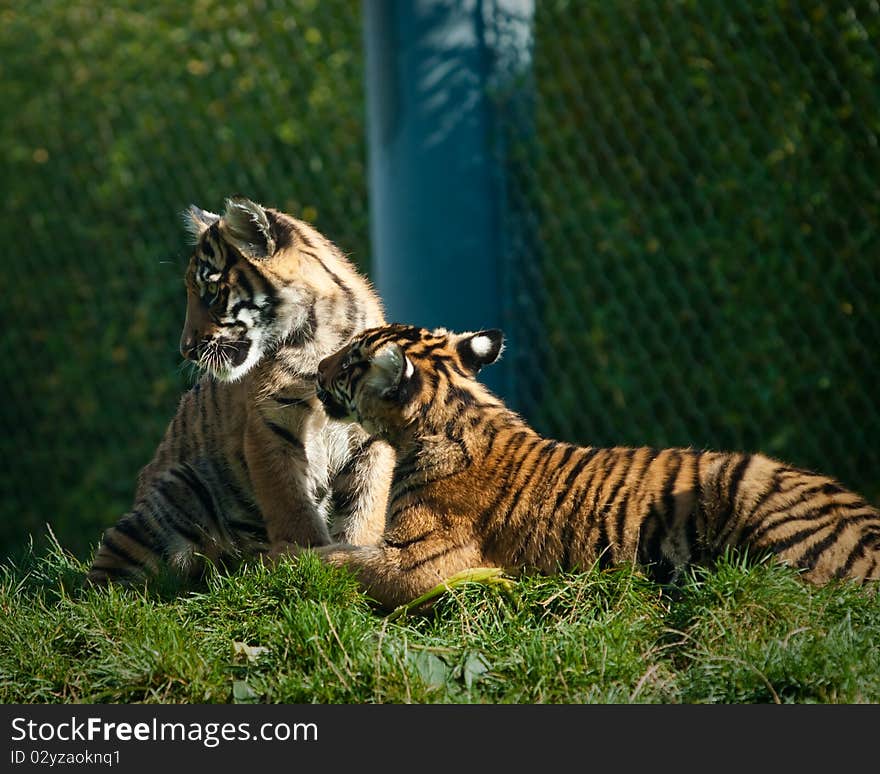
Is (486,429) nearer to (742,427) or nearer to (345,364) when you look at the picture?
(345,364)

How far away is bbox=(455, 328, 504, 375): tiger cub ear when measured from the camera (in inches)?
173

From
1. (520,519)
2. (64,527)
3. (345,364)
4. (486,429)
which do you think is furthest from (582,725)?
(64,527)

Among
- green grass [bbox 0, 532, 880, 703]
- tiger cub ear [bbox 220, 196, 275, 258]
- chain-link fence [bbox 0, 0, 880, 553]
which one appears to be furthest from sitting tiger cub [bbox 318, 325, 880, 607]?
chain-link fence [bbox 0, 0, 880, 553]

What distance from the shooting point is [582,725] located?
308cm

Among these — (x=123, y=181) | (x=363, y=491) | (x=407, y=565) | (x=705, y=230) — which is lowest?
(x=407, y=565)

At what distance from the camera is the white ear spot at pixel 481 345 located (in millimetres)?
4402

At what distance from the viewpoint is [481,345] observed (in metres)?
4.40

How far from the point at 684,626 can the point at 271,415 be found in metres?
1.87

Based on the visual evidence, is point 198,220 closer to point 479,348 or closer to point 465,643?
point 479,348

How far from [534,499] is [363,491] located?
0.92 meters

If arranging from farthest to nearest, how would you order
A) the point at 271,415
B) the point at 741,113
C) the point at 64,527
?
1. the point at 64,527
2. the point at 741,113
3. the point at 271,415

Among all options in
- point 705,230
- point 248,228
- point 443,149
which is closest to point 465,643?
point 248,228

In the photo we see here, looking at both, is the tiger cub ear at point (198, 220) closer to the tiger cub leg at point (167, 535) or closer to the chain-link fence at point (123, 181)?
the tiger cub leg at point (167, 535)

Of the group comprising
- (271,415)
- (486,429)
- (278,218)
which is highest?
(278,218)
